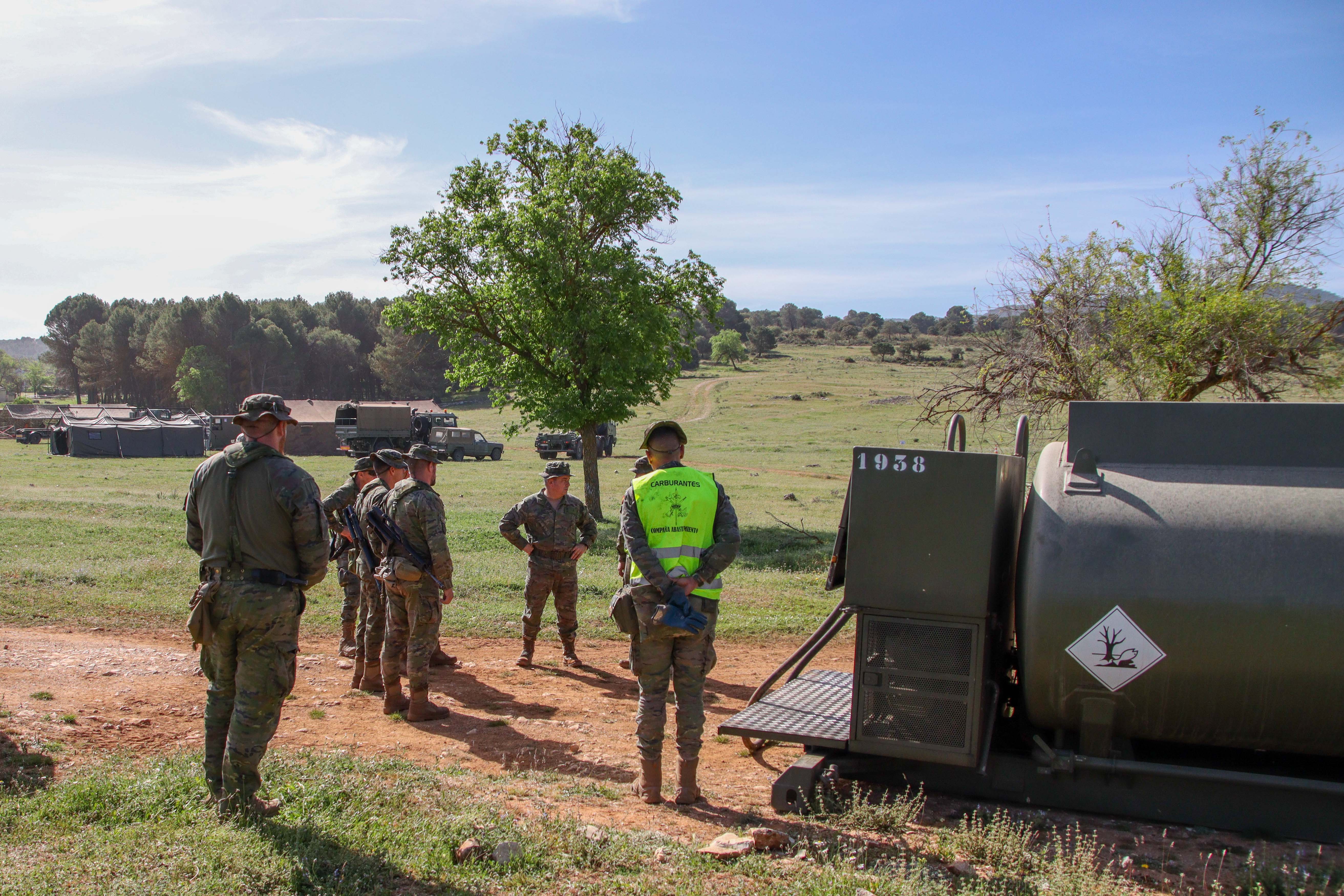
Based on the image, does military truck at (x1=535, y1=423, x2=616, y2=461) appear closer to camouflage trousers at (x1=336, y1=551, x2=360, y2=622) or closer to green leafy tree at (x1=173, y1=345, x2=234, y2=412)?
camouflage trousers at (x1=336, y1=551, x2=360, y2=622)

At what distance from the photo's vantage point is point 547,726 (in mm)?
7363

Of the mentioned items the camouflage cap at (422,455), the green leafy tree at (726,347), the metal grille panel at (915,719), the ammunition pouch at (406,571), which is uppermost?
the green leafy tree at (726,347)

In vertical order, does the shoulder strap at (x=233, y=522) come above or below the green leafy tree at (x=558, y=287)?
below

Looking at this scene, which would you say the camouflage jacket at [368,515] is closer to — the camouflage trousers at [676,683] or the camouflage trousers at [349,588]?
the camouflage trousers at [349,588]

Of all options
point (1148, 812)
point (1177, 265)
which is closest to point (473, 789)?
point (1148, 812)

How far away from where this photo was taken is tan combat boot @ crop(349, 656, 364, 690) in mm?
8336

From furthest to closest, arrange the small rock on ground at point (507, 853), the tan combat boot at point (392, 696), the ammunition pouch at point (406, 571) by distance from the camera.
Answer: the tan combat boot at point (392, 696), the ammunition pouch at point (406, 571), the small rock on ground at point (507, 853)

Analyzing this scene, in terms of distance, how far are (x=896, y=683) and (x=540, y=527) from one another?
183 inches

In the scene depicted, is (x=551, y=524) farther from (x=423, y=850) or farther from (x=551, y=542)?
(x=423, y=850)

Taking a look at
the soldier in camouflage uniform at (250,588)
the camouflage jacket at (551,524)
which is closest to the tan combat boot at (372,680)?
the camouflage jacket at (551,524)

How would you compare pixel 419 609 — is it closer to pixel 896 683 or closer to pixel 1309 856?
pixel 896 683

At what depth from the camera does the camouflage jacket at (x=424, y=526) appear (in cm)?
725

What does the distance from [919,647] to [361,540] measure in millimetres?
4903

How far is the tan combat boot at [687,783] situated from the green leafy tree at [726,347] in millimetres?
78714
